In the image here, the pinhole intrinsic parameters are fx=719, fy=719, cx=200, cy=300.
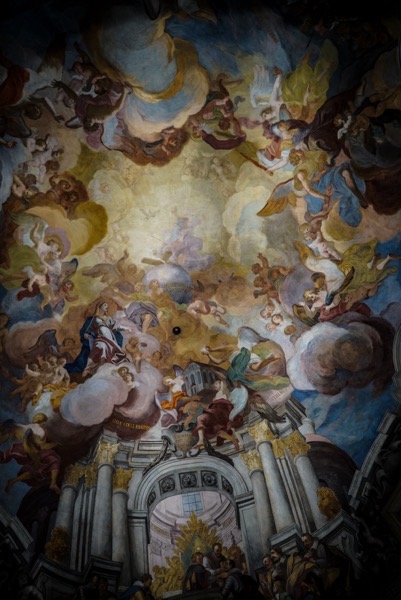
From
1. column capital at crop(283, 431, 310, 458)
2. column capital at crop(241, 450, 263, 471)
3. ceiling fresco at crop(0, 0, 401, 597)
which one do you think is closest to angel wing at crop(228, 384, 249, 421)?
ceiling fresco at crop(0, 0, 401, 597)

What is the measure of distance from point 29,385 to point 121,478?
2.54 m

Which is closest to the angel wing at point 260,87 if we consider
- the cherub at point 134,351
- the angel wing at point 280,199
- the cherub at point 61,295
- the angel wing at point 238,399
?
the angel wing at point 280,199

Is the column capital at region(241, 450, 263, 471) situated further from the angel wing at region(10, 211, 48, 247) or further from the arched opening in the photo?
the angel wing at region(10, 211, 48, 247)

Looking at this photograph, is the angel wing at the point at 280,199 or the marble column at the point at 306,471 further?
the angel wing at the point at 280,199

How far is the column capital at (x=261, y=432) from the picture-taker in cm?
Answer: 1420

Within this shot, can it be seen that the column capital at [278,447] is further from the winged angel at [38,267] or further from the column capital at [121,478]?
the winged angel at [38,267]

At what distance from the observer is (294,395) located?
14.3m

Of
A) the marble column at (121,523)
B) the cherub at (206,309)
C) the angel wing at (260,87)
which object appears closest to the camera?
the marble column at (121,523)

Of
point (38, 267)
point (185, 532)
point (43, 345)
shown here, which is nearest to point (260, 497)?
point (185, 532)

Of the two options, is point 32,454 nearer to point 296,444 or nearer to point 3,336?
point 3,336

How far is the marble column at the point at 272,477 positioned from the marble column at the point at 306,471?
0.39 metres

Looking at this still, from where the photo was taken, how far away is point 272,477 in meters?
13.7

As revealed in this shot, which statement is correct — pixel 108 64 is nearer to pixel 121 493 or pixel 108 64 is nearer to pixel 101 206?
pixel 101 206

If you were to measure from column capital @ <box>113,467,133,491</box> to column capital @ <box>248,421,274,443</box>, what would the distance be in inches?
99.3
